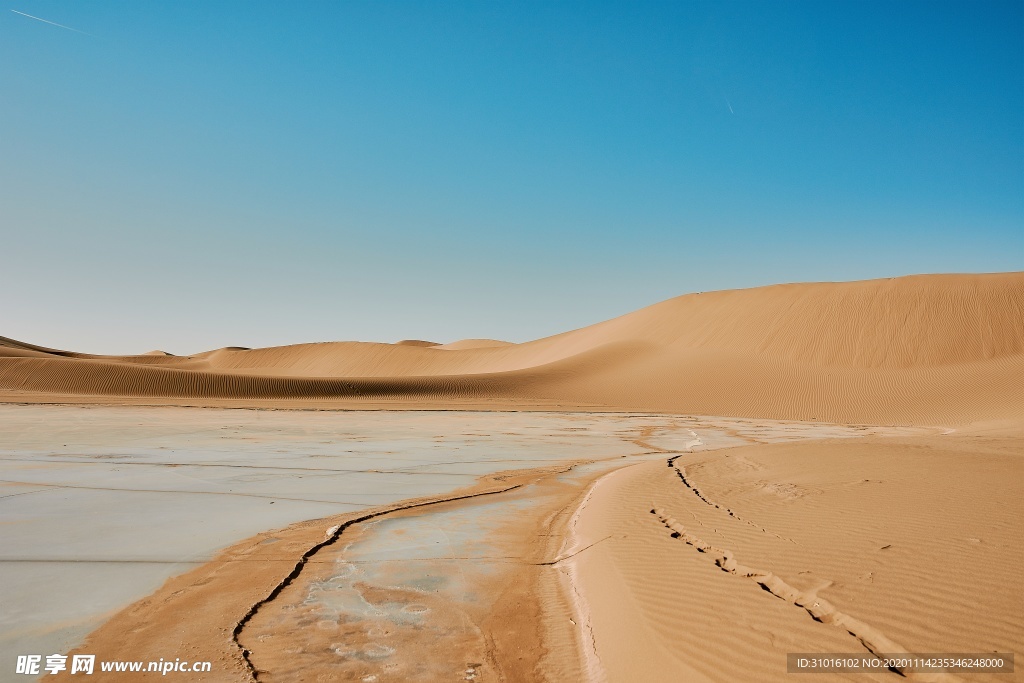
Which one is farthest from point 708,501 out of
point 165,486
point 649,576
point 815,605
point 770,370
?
point 770,370

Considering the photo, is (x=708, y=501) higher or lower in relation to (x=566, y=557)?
higher

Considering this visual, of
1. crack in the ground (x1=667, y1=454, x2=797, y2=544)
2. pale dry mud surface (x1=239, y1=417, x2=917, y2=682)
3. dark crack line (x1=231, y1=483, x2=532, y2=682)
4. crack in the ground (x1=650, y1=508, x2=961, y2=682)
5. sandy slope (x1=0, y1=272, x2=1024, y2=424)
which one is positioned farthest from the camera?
sandy slope (x1=0, y1=272, x2=1024, y2=424)

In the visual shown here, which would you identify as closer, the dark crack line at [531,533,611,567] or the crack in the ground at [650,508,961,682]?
the crack in the ground at [650,508,961,682]

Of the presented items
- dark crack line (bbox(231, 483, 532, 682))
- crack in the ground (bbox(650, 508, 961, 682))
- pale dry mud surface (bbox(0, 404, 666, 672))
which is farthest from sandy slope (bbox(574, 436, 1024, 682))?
pale dry mud surface (bbox(0, 404, 666, 672))

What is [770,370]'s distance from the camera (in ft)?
142

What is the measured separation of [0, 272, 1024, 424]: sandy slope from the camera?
35250 mm

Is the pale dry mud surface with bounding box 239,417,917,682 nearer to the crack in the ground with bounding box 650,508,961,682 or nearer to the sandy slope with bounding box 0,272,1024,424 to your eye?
the crack in the ground with bounding box 650,508,961,682

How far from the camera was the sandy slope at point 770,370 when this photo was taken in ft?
116

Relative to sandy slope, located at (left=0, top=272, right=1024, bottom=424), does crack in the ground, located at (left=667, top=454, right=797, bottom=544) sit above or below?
below

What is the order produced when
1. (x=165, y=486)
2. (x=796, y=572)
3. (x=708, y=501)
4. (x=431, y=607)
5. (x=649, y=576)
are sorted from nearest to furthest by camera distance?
(x=431, y=607), (x=796, y=572), (x=649, y=576), (x=708, y=501), (x=165, y=486)

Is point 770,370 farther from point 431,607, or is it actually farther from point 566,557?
point 431,607

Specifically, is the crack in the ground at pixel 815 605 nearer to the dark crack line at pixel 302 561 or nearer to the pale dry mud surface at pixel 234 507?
the pale dry mud surface at pixel 234 507

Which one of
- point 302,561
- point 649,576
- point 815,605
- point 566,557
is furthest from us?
point 566,557

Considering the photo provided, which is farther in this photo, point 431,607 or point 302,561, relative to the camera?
point 302,561
